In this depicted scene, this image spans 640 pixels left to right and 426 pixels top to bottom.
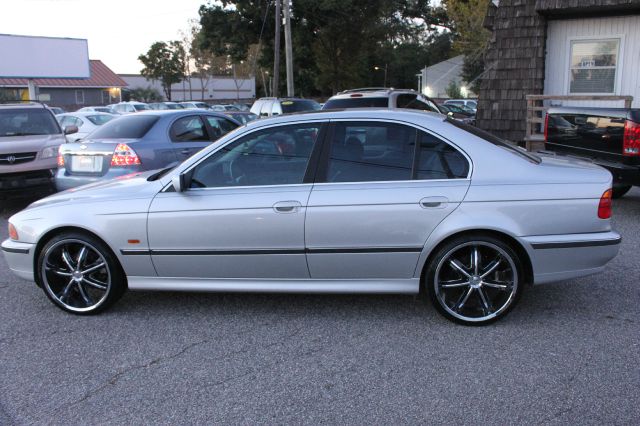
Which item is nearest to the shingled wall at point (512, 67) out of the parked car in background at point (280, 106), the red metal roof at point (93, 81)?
the parked car in background at point (280, 106)

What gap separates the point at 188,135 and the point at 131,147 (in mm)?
1033

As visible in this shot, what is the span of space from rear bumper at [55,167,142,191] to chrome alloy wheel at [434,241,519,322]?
458cm

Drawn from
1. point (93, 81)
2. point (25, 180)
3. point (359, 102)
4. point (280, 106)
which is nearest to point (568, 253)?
point (359, 102)

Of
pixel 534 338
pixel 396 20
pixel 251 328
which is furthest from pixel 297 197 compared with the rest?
pixel 396 20

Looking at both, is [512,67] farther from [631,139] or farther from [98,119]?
[98,119]

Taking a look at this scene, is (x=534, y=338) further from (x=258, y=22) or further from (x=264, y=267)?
(x=258, y=22)

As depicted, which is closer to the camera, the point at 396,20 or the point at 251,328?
the point at 251,328

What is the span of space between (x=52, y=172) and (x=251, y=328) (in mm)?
6628

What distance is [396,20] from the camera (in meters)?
62.0

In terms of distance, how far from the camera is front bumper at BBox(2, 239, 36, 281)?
4.76 meters

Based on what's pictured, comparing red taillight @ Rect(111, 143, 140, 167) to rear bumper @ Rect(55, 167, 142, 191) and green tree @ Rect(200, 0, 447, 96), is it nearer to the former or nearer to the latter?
rear bumper @ Rect(55, 167, 142, 191)

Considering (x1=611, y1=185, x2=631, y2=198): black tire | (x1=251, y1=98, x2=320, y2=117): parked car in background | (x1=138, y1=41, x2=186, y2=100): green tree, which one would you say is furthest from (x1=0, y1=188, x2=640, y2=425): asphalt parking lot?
(x1=138, y1=41, x2=186, y2=100): green tree

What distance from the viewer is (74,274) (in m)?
4.72

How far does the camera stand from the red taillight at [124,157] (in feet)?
24.4
